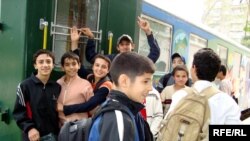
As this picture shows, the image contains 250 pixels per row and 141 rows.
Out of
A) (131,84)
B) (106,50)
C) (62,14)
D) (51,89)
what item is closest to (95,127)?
(131,84)

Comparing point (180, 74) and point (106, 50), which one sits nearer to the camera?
point (106, 50)

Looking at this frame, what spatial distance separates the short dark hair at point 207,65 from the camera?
1.96 meters

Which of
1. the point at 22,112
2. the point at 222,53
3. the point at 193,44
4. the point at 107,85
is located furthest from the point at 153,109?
the point at 222,53

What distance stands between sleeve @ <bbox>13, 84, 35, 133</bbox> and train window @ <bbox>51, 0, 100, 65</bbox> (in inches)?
20.9

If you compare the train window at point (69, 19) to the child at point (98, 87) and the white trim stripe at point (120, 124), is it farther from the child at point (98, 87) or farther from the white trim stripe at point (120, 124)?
the white trim stripe at point (120, 124)

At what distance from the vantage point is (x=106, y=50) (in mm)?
3035

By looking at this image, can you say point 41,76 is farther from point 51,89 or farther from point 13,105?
point 13,105

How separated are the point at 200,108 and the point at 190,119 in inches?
3.4

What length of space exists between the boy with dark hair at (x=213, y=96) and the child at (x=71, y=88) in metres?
0.74

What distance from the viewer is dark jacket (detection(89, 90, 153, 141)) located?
1295 mm

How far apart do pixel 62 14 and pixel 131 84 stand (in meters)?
1.38

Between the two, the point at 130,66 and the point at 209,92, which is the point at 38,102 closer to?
the point at 130,66

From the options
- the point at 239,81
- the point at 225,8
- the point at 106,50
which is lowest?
the point at 239,81

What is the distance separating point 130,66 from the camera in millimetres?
1495
